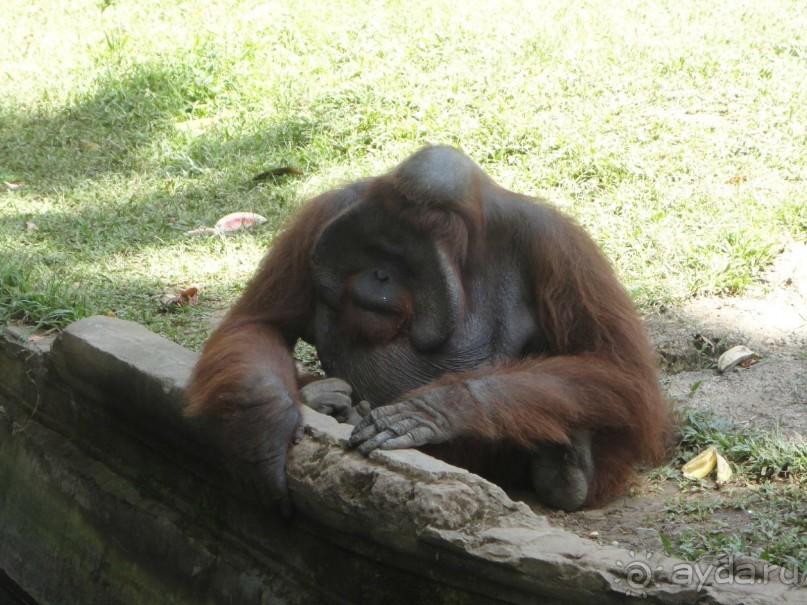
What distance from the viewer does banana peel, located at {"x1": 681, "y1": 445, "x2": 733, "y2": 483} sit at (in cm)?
337

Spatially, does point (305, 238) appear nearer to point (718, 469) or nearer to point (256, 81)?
point (718, 469)

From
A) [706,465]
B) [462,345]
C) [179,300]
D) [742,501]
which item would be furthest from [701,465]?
[179,300]

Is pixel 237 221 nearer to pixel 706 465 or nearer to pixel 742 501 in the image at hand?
pixel 706 465

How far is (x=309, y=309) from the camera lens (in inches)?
139

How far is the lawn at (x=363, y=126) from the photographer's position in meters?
5.19

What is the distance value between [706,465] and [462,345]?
2.91ft

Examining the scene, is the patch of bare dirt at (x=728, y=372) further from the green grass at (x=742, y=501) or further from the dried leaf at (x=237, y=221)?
the dried leaf at (x=237, y=221)

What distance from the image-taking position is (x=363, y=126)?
658 centimetres

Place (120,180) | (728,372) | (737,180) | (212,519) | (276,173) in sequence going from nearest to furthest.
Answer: (212,519) < (728,372) < (737,180) < (276,173) < (120,180)

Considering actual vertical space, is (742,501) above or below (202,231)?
above

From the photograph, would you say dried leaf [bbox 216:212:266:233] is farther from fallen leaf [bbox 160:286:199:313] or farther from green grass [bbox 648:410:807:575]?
green grass [bbox 648:410:807:575]

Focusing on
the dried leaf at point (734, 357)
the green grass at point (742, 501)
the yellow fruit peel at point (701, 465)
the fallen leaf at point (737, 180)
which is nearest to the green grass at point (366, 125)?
the fallen leaf at point (737, 180)

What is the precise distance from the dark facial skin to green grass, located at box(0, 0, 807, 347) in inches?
55.8

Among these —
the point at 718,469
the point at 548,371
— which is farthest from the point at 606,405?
the point at 718,469
